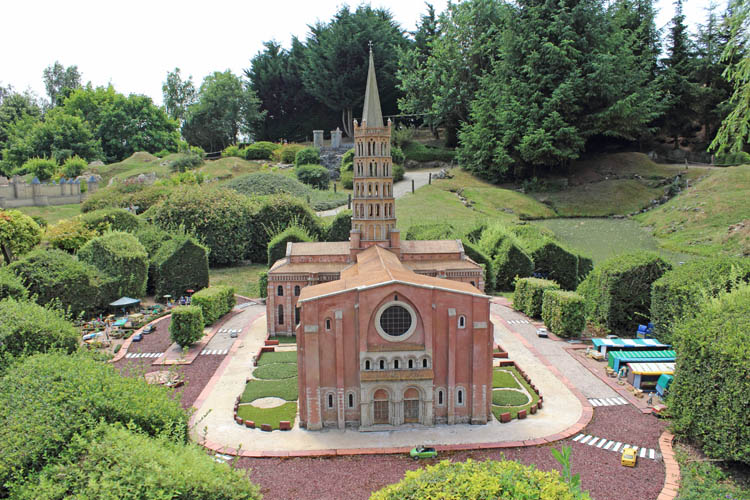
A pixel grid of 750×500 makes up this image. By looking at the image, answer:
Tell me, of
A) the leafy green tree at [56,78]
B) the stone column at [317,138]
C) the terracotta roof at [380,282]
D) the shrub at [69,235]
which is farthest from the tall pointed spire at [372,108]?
the leafy green tree at [56,78]

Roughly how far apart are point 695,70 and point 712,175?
67.4 ft

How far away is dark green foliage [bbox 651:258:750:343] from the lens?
28938 millimetres

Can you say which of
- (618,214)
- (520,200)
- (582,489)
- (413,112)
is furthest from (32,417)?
(413,112)

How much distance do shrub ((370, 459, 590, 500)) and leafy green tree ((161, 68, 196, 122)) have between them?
114 meters

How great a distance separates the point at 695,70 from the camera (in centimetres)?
7831

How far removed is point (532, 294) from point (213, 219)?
31552 mm

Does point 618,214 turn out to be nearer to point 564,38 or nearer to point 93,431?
point 564,38

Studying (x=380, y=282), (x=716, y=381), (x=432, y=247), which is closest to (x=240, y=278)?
(x=432, y=247)

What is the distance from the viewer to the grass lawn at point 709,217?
50641mm

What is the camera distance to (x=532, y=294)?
3953cm

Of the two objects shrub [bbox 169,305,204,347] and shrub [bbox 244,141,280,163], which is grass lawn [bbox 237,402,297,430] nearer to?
shrub [bbox 169,305,204,347]

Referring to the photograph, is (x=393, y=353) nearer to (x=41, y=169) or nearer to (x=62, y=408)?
(x=62, y=408)

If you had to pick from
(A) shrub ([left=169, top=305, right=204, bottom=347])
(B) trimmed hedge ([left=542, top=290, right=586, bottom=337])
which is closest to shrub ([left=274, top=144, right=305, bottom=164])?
(A) shrub ([left=169, top=305, right=204, bottom=347])

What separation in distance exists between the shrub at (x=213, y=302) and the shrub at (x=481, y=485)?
25642 mm
